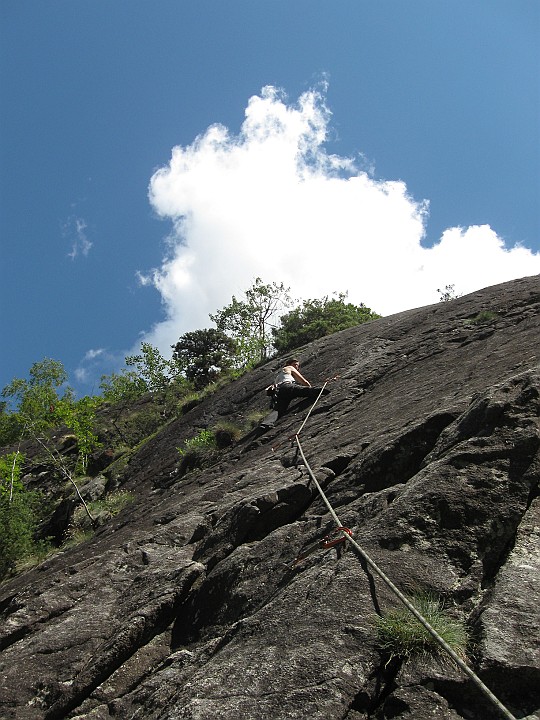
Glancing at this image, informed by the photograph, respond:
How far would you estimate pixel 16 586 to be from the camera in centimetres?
1060

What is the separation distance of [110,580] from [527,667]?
5.90m

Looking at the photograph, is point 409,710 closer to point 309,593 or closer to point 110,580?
point 309,593

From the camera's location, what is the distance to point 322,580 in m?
5.07

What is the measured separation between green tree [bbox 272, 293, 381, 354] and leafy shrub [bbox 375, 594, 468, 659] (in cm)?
2162

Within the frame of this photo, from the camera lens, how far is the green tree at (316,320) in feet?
88.6

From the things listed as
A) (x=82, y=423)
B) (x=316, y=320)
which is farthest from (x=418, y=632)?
(x=316, y=320)

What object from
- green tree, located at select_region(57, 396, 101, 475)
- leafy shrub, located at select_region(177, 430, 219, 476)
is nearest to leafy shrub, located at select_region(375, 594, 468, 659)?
leafy shrub, located at select_region(177, 430, 219, 476)

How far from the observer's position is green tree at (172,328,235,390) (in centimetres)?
3325

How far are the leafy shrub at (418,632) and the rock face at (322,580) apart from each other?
0.08 m

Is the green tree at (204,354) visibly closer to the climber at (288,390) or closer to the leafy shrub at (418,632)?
the climber at (288,390)

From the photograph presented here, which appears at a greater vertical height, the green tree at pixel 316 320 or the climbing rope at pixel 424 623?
the green tree at pixel 316 320

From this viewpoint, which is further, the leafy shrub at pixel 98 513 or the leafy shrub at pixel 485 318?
the leafy shrub at pixel 98 513

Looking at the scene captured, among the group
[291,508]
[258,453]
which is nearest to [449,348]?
[258,453]

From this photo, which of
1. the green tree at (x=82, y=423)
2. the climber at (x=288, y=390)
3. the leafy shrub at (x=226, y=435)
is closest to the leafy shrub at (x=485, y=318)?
the climber at (x=288, y=390)
